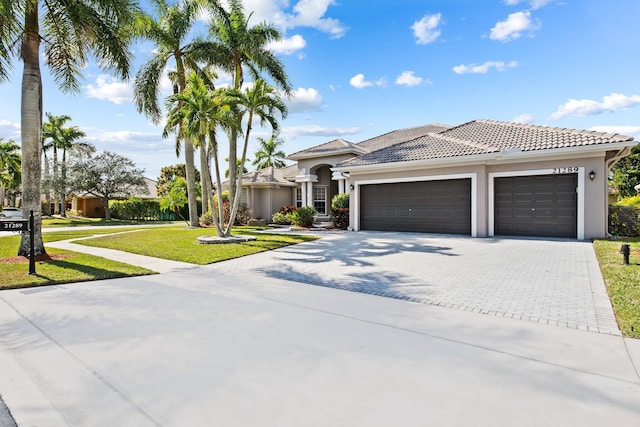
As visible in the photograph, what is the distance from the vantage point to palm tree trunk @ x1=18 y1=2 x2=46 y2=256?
990 cm

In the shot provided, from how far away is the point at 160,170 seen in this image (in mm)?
49531

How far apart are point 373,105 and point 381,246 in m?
12.4

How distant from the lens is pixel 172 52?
19.8m

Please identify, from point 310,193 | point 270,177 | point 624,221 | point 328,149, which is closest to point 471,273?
point 624,221

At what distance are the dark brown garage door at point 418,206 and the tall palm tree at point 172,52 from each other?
10686mm

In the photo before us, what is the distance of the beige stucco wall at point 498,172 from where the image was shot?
12.9 m

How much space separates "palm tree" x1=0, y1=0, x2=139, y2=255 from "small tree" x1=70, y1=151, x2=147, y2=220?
76.9 feet

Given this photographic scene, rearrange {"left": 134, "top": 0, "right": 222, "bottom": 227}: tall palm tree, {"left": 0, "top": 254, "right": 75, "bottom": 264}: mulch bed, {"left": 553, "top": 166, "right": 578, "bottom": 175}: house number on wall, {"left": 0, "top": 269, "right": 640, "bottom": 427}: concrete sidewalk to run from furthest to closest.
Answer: {"left": 134, "top": 0, "right": 222, "bottom": 227}: tall palm tree, {"left": 553, "top": 166, "right": 578, "bottom": 175}: house number on wall, {"left": 0, "top": 254, "right": 75, "bottom": 264}: mulch bed, {"left": 0, "top": 269, "right": 640, "bottom": 427}: concrete sidewalk

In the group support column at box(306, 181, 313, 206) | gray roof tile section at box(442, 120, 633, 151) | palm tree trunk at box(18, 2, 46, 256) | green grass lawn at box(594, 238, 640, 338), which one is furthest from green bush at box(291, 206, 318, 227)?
green grass lawn at box(594, 238, 640, 338)

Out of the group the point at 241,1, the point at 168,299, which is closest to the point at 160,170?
the point at 241,1

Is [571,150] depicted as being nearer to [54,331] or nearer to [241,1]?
[54,331]

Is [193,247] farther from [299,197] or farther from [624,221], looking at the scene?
[624,221]

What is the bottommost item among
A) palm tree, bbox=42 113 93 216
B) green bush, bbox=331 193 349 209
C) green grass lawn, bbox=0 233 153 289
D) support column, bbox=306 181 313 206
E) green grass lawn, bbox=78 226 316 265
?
green grass lawn, bbox=0 233 153 289

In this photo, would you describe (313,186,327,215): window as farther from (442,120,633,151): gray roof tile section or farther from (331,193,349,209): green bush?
(442,120,633,151): gray roof tile section
